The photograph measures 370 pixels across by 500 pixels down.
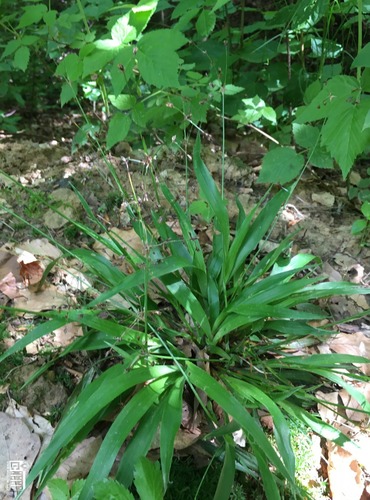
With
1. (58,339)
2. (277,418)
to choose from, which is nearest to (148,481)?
(277,418)

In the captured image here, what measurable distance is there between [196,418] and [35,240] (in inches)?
39.9

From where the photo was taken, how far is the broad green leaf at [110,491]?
99 cm

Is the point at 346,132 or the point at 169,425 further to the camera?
the point at 346,132

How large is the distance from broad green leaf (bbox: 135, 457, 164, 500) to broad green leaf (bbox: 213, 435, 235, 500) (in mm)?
155

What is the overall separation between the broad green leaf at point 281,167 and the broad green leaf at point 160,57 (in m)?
0.63

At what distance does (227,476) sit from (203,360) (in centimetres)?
31

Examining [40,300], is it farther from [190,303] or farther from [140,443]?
[140,443]

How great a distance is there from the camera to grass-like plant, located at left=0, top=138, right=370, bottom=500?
1119 millimetres

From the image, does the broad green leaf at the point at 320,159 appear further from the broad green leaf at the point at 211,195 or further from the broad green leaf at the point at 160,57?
the broad green leaf at the point at 160,57

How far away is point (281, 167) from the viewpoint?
1.89m

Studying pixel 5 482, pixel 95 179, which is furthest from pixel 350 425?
pixel 95 179

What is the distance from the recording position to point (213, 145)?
270 cm

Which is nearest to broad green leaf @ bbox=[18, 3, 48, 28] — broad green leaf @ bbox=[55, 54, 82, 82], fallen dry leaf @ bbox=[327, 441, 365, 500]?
broad green leaf @ bbox=[55, 54, 82, 82]

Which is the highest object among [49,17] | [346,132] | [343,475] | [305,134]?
[49,17]
